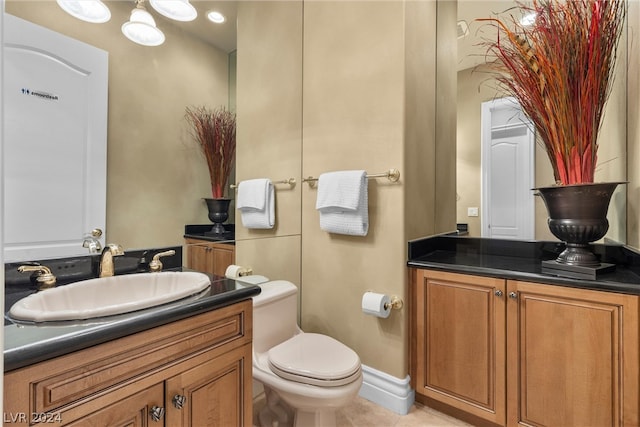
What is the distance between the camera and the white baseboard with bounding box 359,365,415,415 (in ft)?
5.80

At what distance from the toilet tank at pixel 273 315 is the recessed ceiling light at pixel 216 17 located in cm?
151

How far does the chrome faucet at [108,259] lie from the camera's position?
123cm

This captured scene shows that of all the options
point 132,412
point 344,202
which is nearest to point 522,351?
point 344,202

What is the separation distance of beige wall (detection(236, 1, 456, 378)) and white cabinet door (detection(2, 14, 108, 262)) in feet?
2.52

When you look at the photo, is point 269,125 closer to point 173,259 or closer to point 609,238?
point 173,259

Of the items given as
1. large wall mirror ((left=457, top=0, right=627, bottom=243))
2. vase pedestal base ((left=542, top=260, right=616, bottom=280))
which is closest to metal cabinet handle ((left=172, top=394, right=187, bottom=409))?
vase pedestal base ((left=542, top=260, right=616, bottom=280))

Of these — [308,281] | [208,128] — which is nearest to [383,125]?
[208,128]

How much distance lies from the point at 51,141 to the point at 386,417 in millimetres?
2029

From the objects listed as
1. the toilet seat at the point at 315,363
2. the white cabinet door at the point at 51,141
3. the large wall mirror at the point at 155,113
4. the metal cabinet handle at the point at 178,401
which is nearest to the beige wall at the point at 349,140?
the large wall mirror at the point at 155,113

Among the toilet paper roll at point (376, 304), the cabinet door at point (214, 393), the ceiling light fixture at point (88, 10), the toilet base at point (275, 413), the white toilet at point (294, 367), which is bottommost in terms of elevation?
the toilet base at point (275, 413)

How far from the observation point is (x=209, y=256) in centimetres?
170

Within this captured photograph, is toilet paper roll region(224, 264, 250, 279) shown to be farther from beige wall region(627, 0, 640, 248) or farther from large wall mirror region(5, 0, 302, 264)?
beige wall region(627, 0, 640, 248)

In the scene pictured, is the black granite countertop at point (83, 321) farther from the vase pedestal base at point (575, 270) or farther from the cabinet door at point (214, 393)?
the vase pedestal base at point (575, 270)

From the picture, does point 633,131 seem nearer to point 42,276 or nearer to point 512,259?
point 512,259
